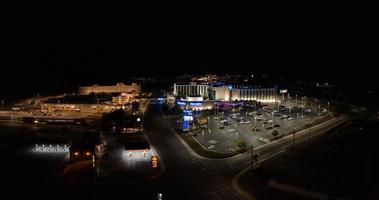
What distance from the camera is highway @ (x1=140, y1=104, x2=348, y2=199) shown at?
28.5m

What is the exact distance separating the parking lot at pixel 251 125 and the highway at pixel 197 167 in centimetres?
273

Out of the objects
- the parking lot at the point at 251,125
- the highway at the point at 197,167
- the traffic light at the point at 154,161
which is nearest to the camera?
the highway at the point at 197,167

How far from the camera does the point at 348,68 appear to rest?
528 ft

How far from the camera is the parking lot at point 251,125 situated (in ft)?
147

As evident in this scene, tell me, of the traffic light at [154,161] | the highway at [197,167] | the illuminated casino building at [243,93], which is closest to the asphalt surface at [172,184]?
the highway at [197,167]

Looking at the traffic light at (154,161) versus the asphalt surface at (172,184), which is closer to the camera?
the asphalt surface at (172,184)

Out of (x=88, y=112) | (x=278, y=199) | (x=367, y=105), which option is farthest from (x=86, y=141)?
(x=367, y=105)

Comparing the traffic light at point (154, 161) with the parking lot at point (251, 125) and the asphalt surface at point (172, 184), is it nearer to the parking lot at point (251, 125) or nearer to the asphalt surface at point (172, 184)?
the asphalt surface at point (172, 184)

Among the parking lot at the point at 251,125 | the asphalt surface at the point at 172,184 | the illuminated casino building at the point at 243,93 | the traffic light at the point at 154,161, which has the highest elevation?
the illuminated casino building at the point at 243,93

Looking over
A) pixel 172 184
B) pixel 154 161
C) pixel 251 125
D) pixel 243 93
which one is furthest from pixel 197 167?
pixel 243 93

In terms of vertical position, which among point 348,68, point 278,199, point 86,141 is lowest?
point 278,199

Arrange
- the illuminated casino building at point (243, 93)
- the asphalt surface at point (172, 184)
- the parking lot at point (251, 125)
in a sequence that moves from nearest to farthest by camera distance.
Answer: the asphalt surface at point (172, 184) < the parking lot at point (251, 125) < the illuminated casino building at point (243, 93)

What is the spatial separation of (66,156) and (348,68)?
150147mm

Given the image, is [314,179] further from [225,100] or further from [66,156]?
[225,100]
